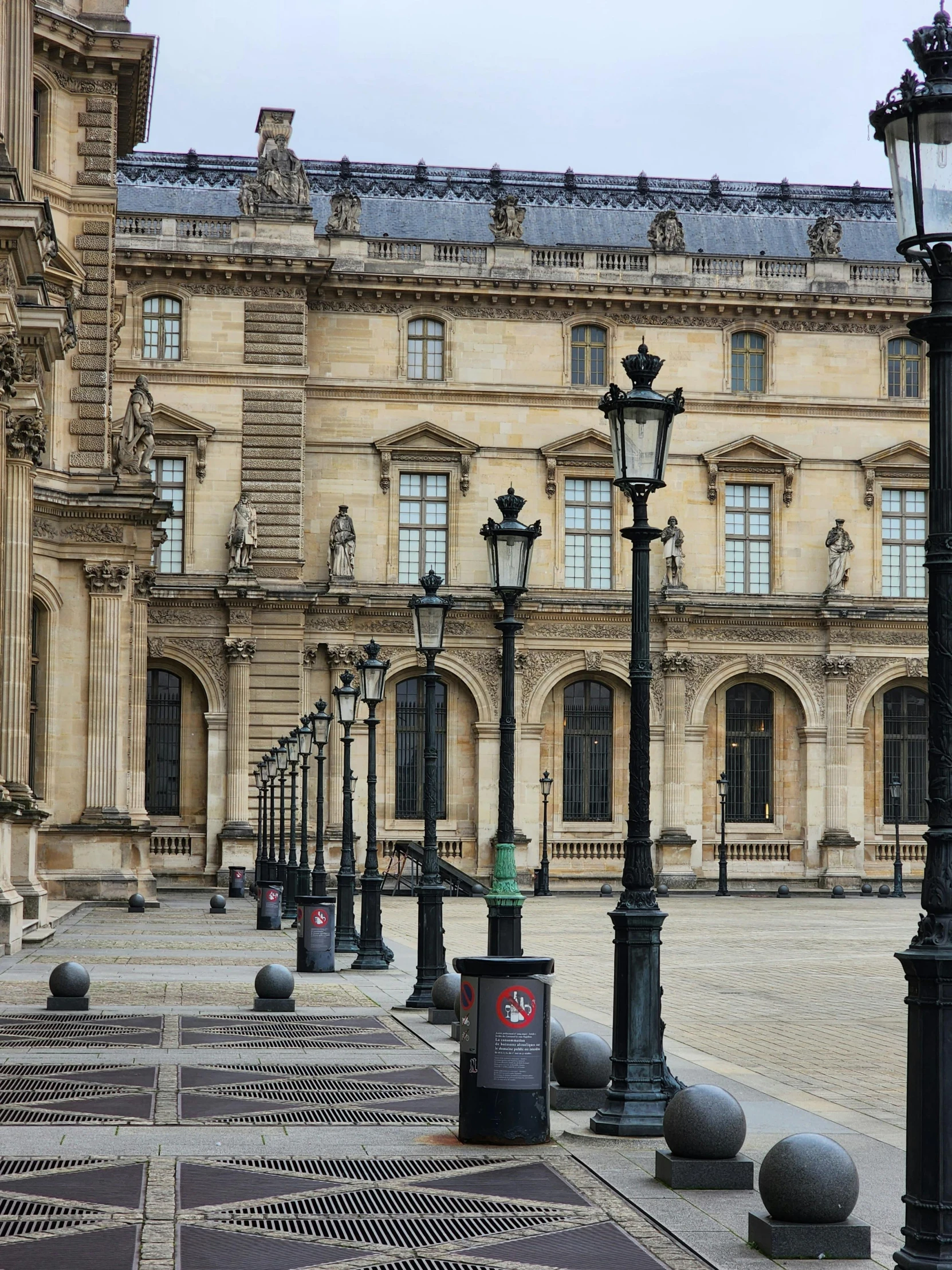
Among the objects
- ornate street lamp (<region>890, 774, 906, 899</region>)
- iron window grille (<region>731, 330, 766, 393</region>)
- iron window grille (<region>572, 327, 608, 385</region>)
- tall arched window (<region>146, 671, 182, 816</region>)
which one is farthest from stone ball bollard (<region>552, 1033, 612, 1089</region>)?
iron window grille (<region>731, 330, 766, 393</region>)

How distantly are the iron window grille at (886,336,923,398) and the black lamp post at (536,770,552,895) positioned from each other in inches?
660

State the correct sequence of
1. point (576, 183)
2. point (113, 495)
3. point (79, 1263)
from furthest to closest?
point (576, 183)
point (113, 495)
point (79, 1263)

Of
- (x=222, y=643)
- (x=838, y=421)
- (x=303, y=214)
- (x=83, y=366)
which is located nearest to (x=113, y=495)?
(x=83, y=366)

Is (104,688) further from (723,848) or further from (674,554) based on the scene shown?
(723,848)

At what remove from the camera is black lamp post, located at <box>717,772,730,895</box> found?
56562mm

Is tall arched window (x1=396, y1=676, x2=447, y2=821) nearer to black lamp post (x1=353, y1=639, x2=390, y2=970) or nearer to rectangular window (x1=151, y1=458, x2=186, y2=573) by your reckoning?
rectangular window (x1=151, y1=458, x2=186, y2=573)

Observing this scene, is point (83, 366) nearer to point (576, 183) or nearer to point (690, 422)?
point (690, 422)

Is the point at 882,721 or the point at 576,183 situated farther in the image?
the point at 576,183

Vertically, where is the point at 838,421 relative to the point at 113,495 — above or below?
above

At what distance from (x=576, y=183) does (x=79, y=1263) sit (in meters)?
60.7

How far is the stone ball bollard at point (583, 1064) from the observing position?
1357cm

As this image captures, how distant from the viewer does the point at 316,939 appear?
83.7 ft

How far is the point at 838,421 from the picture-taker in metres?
60.4

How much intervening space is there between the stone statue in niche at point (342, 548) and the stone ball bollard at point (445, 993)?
37.8 metres
